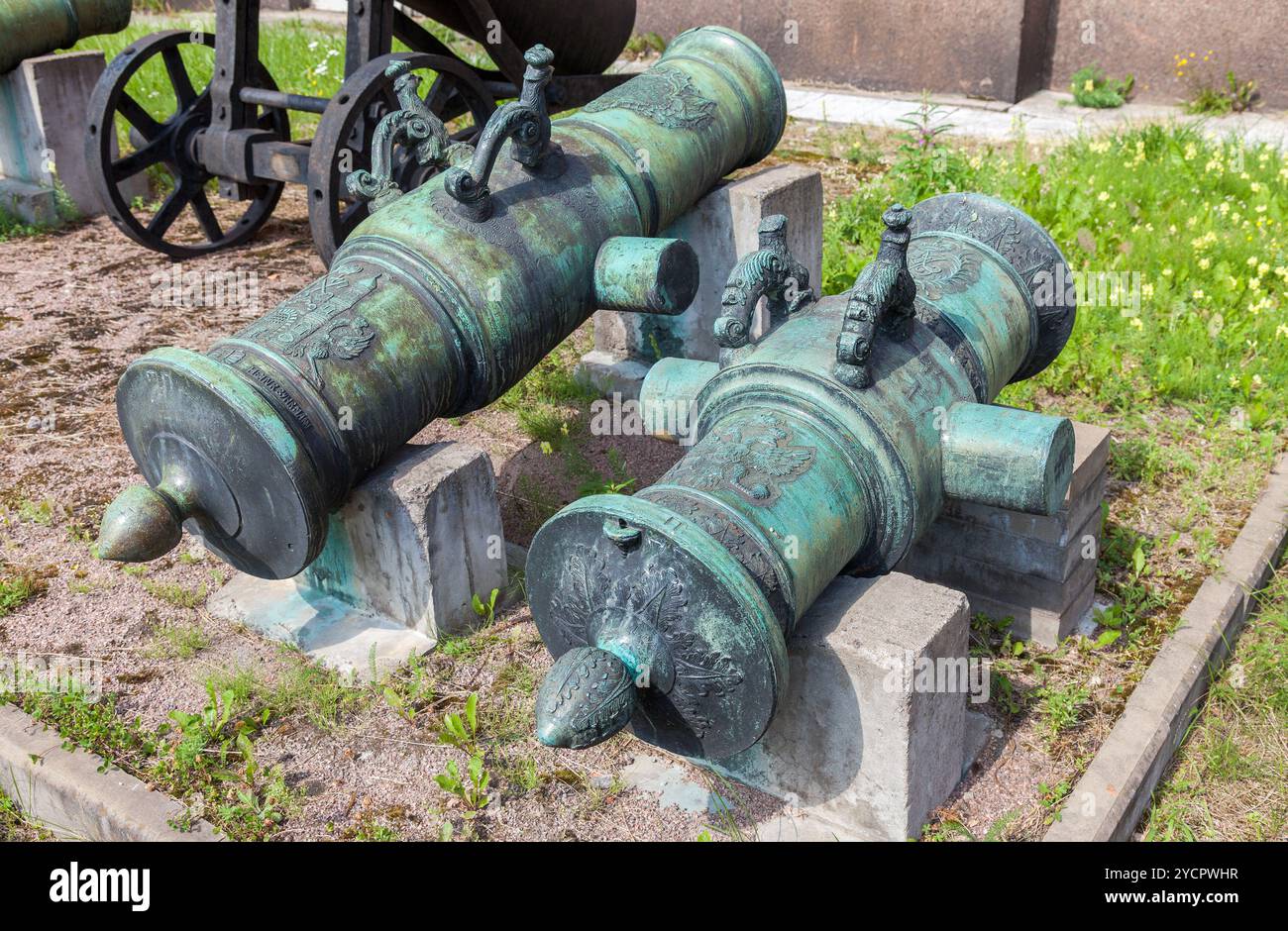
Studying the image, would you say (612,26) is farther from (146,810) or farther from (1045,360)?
(146,810)

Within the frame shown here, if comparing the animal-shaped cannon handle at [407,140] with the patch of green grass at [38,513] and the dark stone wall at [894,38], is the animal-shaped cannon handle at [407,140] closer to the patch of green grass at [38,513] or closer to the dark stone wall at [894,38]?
the patch of green grass at [38,513]

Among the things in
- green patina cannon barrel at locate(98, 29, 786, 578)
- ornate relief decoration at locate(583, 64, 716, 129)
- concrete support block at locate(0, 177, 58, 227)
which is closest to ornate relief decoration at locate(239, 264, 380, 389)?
green patina cannon barrel at locate(98, 29, 786, 578)

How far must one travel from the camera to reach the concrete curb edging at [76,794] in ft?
9.93

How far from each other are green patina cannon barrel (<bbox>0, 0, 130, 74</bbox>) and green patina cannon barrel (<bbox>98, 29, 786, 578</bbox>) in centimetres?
414

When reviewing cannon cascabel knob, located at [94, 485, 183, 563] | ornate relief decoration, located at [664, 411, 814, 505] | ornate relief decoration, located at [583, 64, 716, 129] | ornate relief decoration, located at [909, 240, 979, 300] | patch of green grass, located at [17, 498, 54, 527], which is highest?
ornate relief decoration, located at [583, 64, 716, 129]

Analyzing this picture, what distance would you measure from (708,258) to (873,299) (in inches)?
85.8

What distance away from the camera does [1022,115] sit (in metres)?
8.19

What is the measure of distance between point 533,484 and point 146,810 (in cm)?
178

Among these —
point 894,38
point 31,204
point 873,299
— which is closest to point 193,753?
point 873,299

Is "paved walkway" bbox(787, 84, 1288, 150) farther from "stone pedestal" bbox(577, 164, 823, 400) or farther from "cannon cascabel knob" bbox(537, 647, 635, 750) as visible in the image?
"cannon cascabel knob" bbox(537, 647, 635, 750)

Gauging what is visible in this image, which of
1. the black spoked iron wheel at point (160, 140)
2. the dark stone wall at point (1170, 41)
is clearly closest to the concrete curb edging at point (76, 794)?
the black spoked iron wheel at point (160, 140)

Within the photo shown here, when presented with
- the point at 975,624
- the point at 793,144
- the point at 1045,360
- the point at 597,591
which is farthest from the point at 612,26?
the point at 597,591

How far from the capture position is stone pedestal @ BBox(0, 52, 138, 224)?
6.91m

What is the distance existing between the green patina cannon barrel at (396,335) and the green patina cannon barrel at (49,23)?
4.14m
